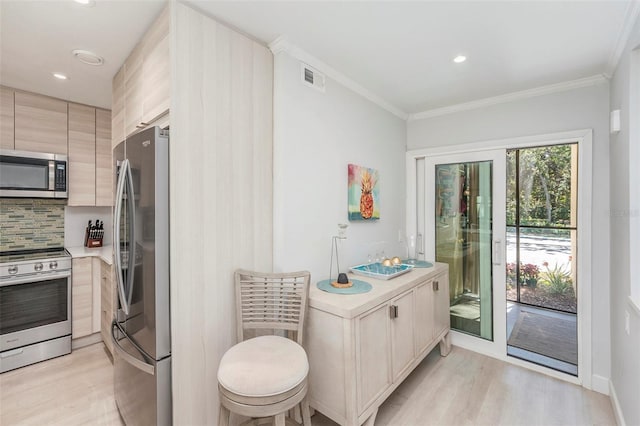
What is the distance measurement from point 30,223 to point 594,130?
17.7 feet

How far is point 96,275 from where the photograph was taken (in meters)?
2.94

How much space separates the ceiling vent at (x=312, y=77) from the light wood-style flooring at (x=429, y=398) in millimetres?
2376

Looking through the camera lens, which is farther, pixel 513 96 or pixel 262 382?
pixel 513 96

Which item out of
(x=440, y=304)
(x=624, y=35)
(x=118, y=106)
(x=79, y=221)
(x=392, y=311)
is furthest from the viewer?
(x=79, y=221)

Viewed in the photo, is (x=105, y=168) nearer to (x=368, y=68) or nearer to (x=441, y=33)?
(x=368, y=68)

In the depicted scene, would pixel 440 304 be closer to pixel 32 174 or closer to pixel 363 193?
pixel 363 193

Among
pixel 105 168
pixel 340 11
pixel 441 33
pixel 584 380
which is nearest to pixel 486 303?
pixel 584 380

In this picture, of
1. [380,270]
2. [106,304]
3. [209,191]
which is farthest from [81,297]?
[380,270]

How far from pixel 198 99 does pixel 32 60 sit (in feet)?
5.49

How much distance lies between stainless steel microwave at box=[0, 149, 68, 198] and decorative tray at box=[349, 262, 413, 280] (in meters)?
3.00

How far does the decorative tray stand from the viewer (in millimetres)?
2354

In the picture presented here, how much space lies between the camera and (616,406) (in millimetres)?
2031

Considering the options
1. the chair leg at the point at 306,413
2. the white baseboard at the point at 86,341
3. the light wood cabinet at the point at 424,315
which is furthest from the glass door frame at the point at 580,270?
the white baseboard at the point at 86,341

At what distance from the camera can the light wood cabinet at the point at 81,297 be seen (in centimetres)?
283
